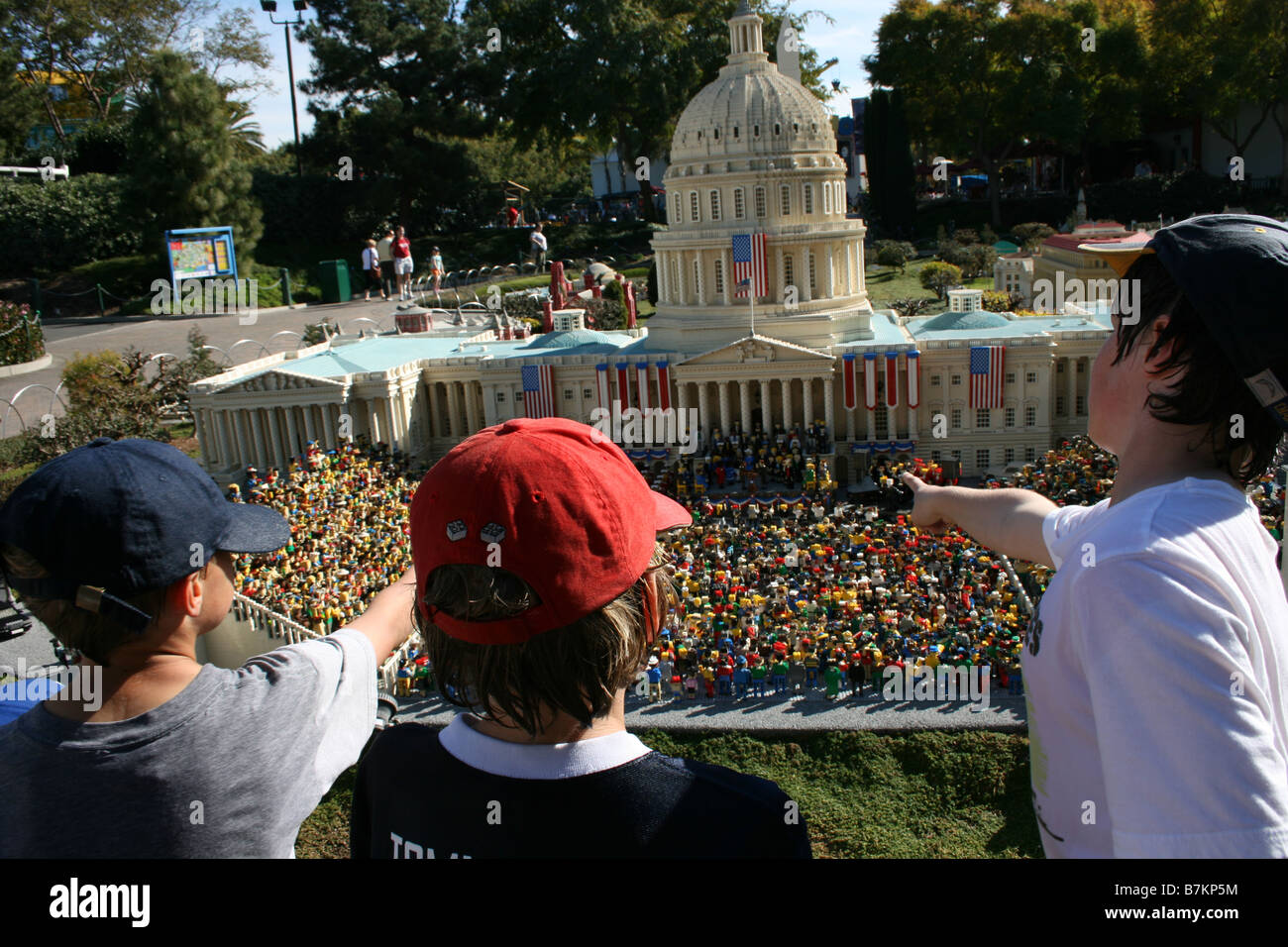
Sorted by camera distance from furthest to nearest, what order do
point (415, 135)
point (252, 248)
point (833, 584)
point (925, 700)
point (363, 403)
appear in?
point (415, 135) < point (252, 248) < point (363, 403) < point (833, 584) < point (925, 700)

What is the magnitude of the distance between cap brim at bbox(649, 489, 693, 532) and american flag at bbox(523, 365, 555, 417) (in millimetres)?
38995

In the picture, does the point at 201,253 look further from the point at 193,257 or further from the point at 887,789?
the point at 887,789

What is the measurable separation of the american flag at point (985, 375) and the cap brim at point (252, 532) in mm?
37663

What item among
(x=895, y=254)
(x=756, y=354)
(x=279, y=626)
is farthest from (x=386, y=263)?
(x=279, y=626)

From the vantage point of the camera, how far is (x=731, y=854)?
2887 mm

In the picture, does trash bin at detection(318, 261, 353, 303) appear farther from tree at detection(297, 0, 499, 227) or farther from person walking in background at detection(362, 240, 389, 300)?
tree at detection(297, 0, 499, 227)

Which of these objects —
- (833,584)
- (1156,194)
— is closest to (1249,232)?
A: (833,584)

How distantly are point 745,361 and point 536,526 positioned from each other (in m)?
38.7

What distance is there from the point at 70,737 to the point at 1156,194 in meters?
79.8

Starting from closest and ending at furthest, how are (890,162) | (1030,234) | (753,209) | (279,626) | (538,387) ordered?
(279,626) → (538,387) → (753,209) → (1030,234) → (890,162)

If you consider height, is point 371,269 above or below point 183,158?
below

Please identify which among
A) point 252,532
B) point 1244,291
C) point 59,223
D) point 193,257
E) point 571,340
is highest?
point 59,223

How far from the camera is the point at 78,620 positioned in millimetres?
3807

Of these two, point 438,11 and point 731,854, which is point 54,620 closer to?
point 731,854
